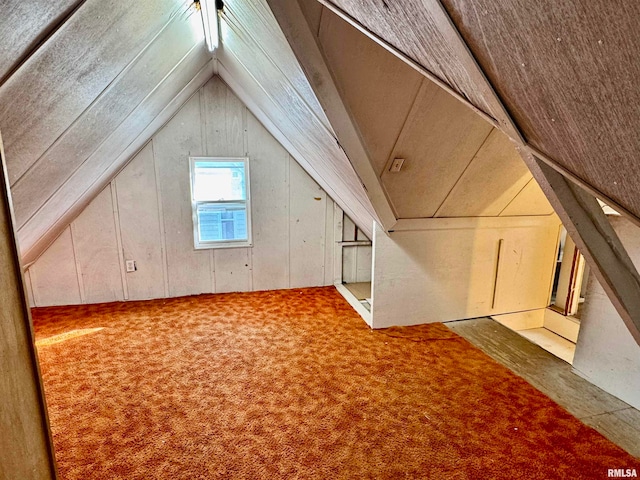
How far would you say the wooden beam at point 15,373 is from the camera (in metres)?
0.76

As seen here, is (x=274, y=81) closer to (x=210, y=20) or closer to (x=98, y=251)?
(x=210, y=20)

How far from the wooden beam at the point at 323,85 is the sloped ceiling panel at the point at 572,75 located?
0.92 meters

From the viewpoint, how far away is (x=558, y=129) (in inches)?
27.3

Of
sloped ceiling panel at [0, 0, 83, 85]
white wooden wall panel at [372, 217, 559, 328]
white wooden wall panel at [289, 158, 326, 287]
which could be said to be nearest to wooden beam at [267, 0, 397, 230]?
sloped ceiling panel at [0, 0, 83, 85]

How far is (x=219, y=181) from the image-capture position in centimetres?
362

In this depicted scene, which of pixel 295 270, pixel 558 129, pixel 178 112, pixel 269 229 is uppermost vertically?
pixel 178 112

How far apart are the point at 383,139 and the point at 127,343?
2.52 m

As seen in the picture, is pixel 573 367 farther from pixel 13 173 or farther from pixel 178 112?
pixel 178 112

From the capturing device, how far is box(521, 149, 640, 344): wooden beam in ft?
3.31

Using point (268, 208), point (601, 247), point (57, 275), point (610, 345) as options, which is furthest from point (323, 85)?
point (57, 275)

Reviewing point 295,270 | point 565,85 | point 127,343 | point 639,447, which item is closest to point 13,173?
point 127,343

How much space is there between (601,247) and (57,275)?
4.23 m

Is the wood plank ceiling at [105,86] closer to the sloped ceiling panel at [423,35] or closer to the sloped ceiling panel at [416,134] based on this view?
the sloped ceiling panel at [416,134]

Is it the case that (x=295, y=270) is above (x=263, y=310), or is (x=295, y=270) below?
above
